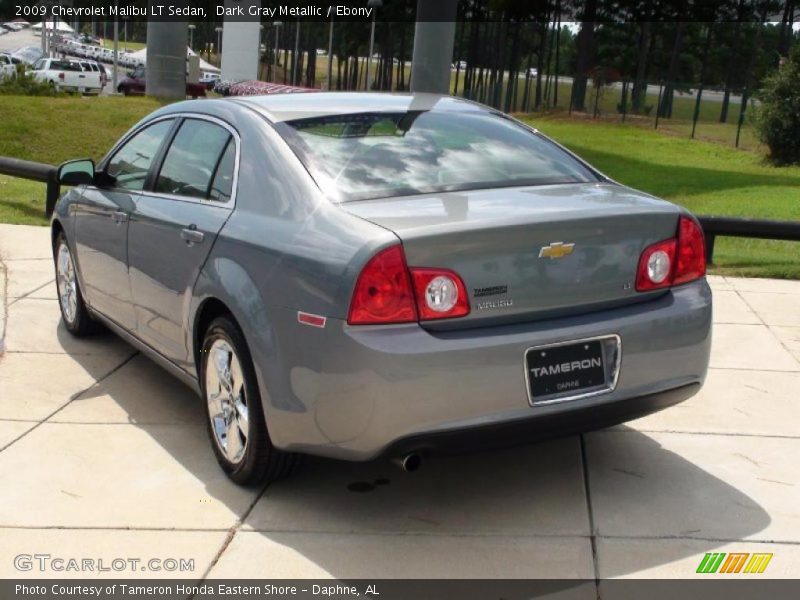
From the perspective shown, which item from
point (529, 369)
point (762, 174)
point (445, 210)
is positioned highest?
point (445, 210)

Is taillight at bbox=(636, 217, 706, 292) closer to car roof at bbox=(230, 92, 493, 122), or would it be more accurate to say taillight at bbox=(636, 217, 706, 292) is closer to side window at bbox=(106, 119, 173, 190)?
car roof at bbox=(230, 92, 493, 122)

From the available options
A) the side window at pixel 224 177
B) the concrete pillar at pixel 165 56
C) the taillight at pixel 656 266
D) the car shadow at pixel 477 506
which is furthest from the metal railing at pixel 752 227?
the concrete pillar at pixel 165 56

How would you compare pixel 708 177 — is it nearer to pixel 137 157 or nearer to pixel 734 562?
pixel 137 157

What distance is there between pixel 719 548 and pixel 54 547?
2525mm

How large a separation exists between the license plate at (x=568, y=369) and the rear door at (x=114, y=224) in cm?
258

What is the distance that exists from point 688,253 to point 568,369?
0.84m

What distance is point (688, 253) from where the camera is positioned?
4480mm

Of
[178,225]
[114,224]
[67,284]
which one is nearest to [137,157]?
[114,224]

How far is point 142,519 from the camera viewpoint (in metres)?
4.32

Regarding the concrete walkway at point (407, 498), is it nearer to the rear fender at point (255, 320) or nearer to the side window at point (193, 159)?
the rear fender at point (255, 320)

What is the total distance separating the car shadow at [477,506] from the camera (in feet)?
13.1

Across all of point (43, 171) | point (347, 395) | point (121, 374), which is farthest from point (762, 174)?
point (347, 395)

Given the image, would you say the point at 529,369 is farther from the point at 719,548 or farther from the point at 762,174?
the point at 762,174

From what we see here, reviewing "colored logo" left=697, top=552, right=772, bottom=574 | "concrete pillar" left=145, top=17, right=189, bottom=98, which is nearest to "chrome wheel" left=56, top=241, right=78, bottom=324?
"colored logo" left=697, top=552, right=772, bottom=574
